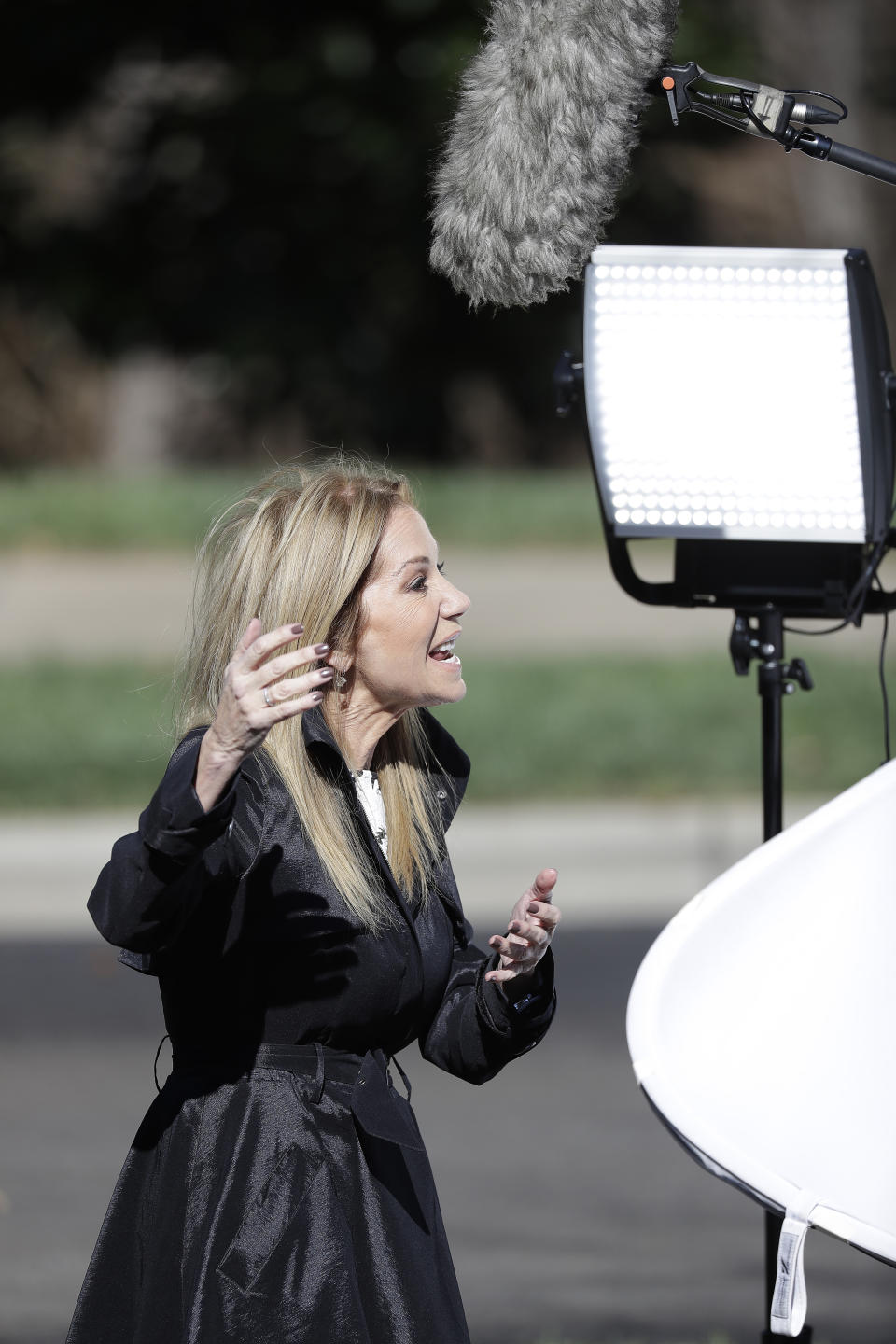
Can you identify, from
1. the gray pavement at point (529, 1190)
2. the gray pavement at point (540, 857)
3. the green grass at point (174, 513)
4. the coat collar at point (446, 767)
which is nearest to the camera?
the coat collar at point (446, 767)

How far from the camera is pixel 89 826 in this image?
8383 millimetres

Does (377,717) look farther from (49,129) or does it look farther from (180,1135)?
(49,129)

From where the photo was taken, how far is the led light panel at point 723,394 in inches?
120

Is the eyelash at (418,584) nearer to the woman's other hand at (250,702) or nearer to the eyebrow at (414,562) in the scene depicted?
the eyebrow at (414,562)

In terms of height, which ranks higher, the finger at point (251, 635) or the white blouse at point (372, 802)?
the finger at point (251, 635)

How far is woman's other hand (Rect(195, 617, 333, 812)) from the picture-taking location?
209cm

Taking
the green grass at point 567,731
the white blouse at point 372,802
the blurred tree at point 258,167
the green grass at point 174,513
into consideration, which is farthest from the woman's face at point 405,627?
the blurred tree at point 258,167

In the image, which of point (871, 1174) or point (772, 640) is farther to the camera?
point (772, 640)

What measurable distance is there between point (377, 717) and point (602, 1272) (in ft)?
7.50

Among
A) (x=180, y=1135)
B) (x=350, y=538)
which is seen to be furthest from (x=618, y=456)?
(x=180, y=1135)

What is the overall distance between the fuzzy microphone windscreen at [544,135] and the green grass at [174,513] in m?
10.3

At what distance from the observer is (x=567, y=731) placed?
968cm

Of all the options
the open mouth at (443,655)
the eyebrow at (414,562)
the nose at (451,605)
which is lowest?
the open mouth at (443,655)

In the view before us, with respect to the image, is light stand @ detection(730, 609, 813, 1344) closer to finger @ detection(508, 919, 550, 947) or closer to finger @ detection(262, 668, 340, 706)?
finger @ detection(508, 919, 550, 947)
